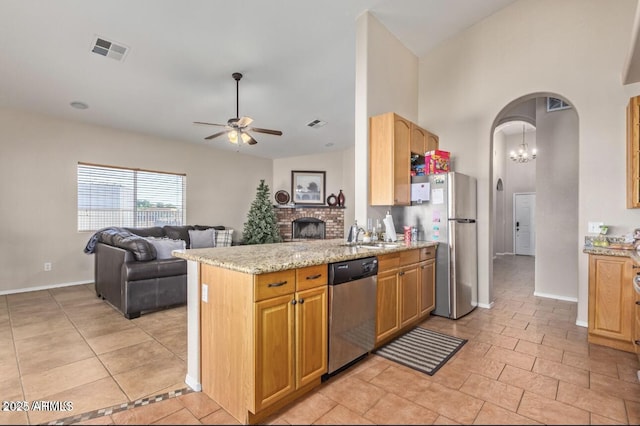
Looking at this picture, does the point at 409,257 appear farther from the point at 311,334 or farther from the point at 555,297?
the point at 555,297

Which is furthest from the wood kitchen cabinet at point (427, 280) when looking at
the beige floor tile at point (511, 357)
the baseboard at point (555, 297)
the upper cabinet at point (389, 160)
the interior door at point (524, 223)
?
the interior door at point (524, 223)

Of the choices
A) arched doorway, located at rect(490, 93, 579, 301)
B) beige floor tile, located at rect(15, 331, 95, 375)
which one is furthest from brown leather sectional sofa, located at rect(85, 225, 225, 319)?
arched doorway, located at rect(490, 93, 579, 301)

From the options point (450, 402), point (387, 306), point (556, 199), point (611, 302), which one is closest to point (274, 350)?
point (450, 402)

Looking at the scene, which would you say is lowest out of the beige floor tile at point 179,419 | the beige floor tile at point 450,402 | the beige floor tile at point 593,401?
the beige floor tile at point 179,419

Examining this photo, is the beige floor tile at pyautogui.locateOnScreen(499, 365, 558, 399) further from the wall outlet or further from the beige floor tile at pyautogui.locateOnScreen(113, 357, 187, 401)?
the beige floor tile at pyautogui.locateOnScreen(113, 357, 187, 401)

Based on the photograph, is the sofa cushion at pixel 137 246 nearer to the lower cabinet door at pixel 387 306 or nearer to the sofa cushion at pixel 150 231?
the sofa cushion at pixel 150 231

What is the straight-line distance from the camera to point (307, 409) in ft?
6.03

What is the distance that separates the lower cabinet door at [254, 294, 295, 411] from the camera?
65.1 inches

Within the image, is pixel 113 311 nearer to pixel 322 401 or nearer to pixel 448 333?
pixel 322 401

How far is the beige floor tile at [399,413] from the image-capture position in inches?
67.9

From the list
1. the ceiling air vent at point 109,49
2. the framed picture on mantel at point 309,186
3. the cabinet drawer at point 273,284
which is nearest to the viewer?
the cabinet drawer at point 273,284

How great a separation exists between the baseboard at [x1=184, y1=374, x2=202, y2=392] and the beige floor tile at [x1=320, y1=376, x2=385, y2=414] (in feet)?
2.71

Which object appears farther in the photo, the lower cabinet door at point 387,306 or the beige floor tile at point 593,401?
the lower cabinet door at point 387,306

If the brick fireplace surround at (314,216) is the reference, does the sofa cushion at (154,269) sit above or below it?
below
